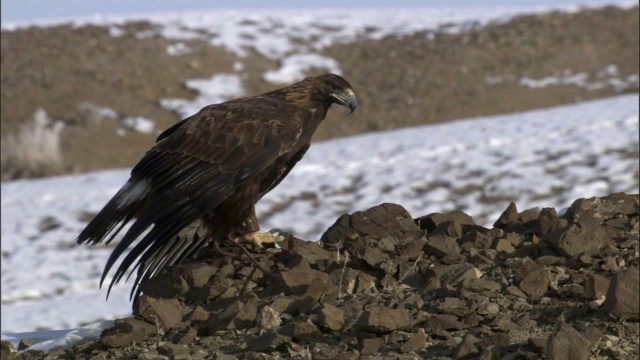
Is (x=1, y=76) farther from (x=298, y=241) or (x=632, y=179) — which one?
(x=298, y=241)

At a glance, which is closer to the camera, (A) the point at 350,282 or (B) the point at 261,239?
(A) the point at 350,282

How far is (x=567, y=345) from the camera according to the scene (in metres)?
3.79

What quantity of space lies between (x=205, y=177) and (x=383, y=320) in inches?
54.2

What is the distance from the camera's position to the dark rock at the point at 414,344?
4.11 meters

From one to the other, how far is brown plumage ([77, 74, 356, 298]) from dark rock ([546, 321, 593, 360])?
6.19 feet

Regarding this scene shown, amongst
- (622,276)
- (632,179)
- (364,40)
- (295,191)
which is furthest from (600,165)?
(364,40)

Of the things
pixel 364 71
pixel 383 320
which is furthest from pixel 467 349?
pixel 364 71

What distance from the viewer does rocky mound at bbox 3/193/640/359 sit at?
13.6 feet

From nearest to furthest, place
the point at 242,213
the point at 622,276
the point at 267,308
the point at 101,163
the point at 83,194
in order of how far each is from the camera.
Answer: the point at 622,276
the point at 267,308
the point at 242,213
the point at 83,194
the point at 101,163

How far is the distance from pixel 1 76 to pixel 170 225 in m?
23.7

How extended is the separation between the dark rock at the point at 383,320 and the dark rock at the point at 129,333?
1.03 metres

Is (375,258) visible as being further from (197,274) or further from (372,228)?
(197,274)

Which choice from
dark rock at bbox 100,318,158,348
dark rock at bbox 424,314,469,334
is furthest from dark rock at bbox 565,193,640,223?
dark rock at bbox 100,318,158,348

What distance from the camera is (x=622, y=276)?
4.21 metres
